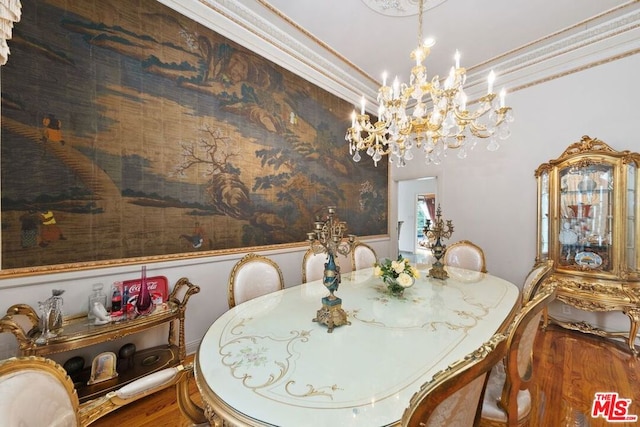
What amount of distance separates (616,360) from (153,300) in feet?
13.5

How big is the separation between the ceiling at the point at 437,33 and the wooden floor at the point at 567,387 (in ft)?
10.4

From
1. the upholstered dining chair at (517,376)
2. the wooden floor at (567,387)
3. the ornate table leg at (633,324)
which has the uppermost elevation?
the upholstered dining chair at (517,376)

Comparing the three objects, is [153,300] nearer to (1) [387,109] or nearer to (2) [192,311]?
(2) [192,311]

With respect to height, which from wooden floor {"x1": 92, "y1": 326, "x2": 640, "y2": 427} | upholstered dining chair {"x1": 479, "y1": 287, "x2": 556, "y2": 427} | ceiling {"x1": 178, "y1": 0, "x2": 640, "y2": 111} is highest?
ceiling {"x1": 178, "y1": 0, "x2": 640, "y2": 111}

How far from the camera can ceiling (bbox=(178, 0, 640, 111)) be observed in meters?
2.34

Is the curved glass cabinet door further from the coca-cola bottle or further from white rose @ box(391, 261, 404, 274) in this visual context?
the coca-cola bottle

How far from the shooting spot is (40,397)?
659 millimetres

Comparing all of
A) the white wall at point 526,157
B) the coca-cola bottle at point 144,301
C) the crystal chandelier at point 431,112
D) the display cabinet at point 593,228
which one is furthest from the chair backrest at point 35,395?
the white wall at point 526,157

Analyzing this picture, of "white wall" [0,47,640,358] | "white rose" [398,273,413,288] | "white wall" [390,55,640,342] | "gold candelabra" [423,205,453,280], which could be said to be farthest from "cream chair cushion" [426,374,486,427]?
"white wall" [390,55,640,342]

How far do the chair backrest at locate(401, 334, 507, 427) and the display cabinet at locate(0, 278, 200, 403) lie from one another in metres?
1.87

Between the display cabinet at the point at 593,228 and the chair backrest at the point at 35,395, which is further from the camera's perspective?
the display cabinet at the point at 593,228

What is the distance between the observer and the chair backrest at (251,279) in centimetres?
174

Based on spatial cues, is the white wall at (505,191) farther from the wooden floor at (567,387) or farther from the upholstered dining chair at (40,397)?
the upholstered dining chair at (40,397)

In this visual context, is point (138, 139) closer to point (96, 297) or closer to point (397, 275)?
point (96, 297)
